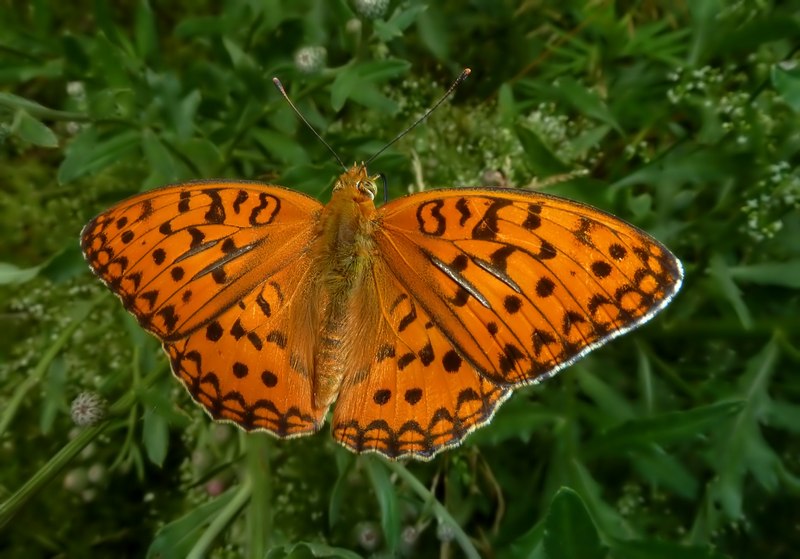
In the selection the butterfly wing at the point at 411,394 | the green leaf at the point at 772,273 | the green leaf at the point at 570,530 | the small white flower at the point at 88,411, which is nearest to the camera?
the green leaf at the point at 570,530

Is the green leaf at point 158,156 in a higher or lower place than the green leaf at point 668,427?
higher

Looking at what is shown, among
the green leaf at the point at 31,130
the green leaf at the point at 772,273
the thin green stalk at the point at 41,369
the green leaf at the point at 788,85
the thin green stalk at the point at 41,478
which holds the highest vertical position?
the green leaf at the point at 31,130

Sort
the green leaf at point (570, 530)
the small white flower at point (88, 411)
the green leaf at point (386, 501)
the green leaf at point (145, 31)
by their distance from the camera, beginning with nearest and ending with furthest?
the green leaf at point (570, 530) < the small white flower at point (88, 411) < the green leaf at point (386, 501) < the green leaf at point (145, 31)

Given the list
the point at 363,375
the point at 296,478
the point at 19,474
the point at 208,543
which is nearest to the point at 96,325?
the point at 19,474

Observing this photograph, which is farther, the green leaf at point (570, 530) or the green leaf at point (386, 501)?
the green leaf at point (386, 501)

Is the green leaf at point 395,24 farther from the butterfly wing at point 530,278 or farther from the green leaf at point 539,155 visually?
the butterfly wing at point 530,278

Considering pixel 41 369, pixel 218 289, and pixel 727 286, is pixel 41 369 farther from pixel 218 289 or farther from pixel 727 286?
pixel 727 286

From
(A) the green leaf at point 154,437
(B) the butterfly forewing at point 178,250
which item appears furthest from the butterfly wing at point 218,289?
(A) the green leaf at point 154,437

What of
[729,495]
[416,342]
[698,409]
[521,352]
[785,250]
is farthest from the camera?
[785,250]

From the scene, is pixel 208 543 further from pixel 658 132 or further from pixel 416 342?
pixel 658 132
